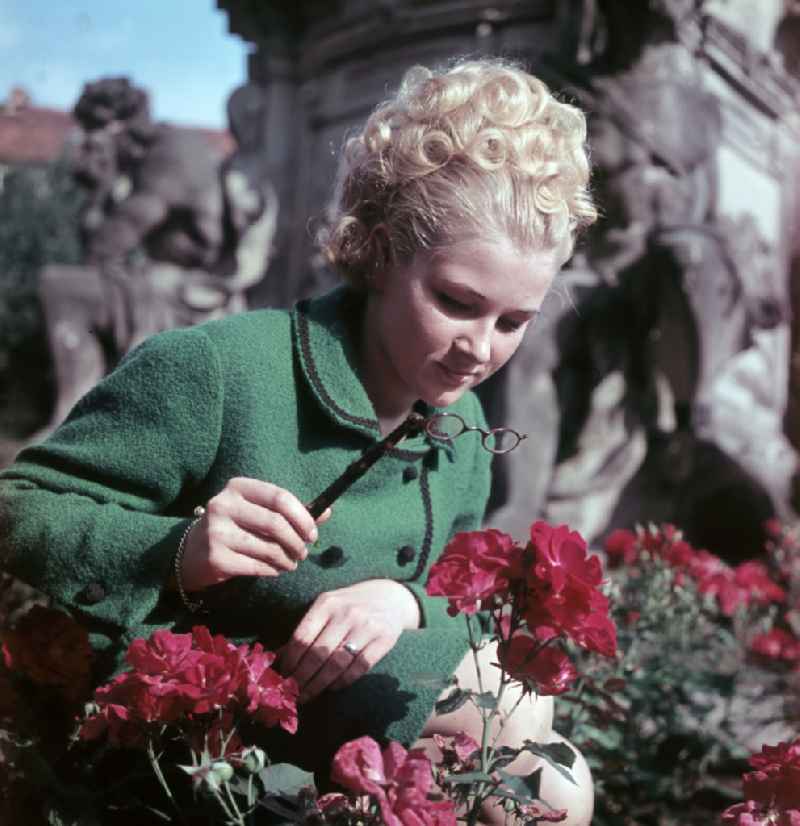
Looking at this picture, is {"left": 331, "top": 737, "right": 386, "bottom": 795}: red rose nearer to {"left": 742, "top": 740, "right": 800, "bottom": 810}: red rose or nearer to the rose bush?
A: the rose bush

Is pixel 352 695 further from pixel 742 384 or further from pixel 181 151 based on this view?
pixel 181 151

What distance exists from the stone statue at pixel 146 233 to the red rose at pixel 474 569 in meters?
5.04

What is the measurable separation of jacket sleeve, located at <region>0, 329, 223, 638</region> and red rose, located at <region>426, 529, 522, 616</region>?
0.39 m

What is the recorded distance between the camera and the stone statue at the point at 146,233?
246 inches

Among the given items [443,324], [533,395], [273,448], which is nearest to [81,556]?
[273,448]

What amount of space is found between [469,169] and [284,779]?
0.89 metres

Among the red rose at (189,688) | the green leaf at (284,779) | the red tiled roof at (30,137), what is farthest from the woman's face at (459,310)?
the red tiled roof at (30,137)

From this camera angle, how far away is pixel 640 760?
2.54m

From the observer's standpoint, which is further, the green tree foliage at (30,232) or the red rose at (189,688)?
the green tree foliage at (30,232)

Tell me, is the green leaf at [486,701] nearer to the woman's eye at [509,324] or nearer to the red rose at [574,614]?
the red rose at [574,614]

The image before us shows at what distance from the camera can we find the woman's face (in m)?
1.57

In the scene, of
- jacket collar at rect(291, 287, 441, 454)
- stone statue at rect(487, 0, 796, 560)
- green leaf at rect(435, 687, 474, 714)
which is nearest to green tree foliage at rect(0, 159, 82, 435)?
stone statue at rect(487, 0, 796, 560)

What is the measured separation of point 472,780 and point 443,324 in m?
0.65

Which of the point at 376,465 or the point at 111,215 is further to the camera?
the point at 111,215
